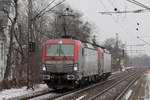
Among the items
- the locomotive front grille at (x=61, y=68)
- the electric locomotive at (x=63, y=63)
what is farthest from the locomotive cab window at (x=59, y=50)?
the locomotive front grille at (x=61, y=68)

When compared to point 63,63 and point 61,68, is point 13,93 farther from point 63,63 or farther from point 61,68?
point 63,63

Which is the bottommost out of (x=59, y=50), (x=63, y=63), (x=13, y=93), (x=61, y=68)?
(x=13, y=93)

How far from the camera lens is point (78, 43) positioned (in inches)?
717

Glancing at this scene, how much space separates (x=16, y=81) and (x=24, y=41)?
56.8 feet

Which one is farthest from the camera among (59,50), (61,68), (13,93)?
(59,50)

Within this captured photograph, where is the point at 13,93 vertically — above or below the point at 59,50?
below

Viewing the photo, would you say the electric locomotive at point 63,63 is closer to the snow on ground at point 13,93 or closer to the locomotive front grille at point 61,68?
the locomotive front grille at point 61,68

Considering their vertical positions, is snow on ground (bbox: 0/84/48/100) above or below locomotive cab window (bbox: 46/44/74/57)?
below

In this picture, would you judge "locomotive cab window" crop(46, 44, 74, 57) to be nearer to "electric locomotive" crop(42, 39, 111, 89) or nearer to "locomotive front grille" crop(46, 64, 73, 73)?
"electric locomotive" crop(42, 39, 111, 89)

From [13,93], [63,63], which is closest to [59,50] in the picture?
[63,63]

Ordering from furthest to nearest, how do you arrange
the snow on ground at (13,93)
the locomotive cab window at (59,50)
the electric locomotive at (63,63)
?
the locomotive cab window at (59,50) < the electric locomotive at (63,63) < the snow on ground at (13,93)

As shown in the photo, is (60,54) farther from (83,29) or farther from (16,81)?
(83,29)

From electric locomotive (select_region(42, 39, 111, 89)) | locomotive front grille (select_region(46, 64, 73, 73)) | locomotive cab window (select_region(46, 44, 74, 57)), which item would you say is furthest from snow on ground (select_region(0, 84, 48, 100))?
Answer: locomotive cab window (select_region(46, 44, 74, 57))

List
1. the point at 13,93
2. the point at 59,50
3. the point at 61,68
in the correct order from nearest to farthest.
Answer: the point at 13,93, the point at 61,68, the point at 59,50
